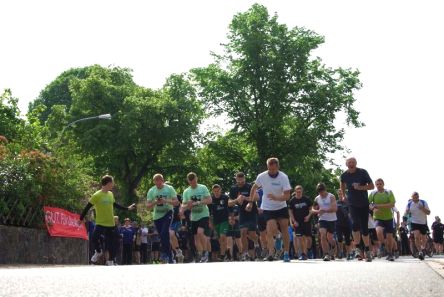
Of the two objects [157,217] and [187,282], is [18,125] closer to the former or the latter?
[157,217]

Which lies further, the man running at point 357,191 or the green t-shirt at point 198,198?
the green t-shirt at point 198,198

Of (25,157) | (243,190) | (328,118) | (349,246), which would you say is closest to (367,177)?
(243,190)

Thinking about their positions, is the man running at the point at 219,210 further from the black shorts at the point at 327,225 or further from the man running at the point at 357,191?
the man running at the point at 357,191

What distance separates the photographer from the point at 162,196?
19.3 metres

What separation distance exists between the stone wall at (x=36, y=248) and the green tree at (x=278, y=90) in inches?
991

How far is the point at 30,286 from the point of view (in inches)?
293

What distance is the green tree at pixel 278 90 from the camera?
161 ft

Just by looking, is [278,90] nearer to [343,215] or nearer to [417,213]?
[343,215]

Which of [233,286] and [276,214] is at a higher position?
[276,214]

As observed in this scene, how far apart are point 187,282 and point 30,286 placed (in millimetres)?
1425

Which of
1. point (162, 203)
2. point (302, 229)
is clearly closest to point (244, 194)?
point (302, 229)

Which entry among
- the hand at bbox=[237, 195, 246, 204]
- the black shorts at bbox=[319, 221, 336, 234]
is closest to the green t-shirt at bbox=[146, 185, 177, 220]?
the hand at bbox=[237, 195, 246, 204]

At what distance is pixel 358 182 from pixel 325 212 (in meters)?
3.91

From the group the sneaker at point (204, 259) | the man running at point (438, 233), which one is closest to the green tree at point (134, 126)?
the man running at point (438, 233)
